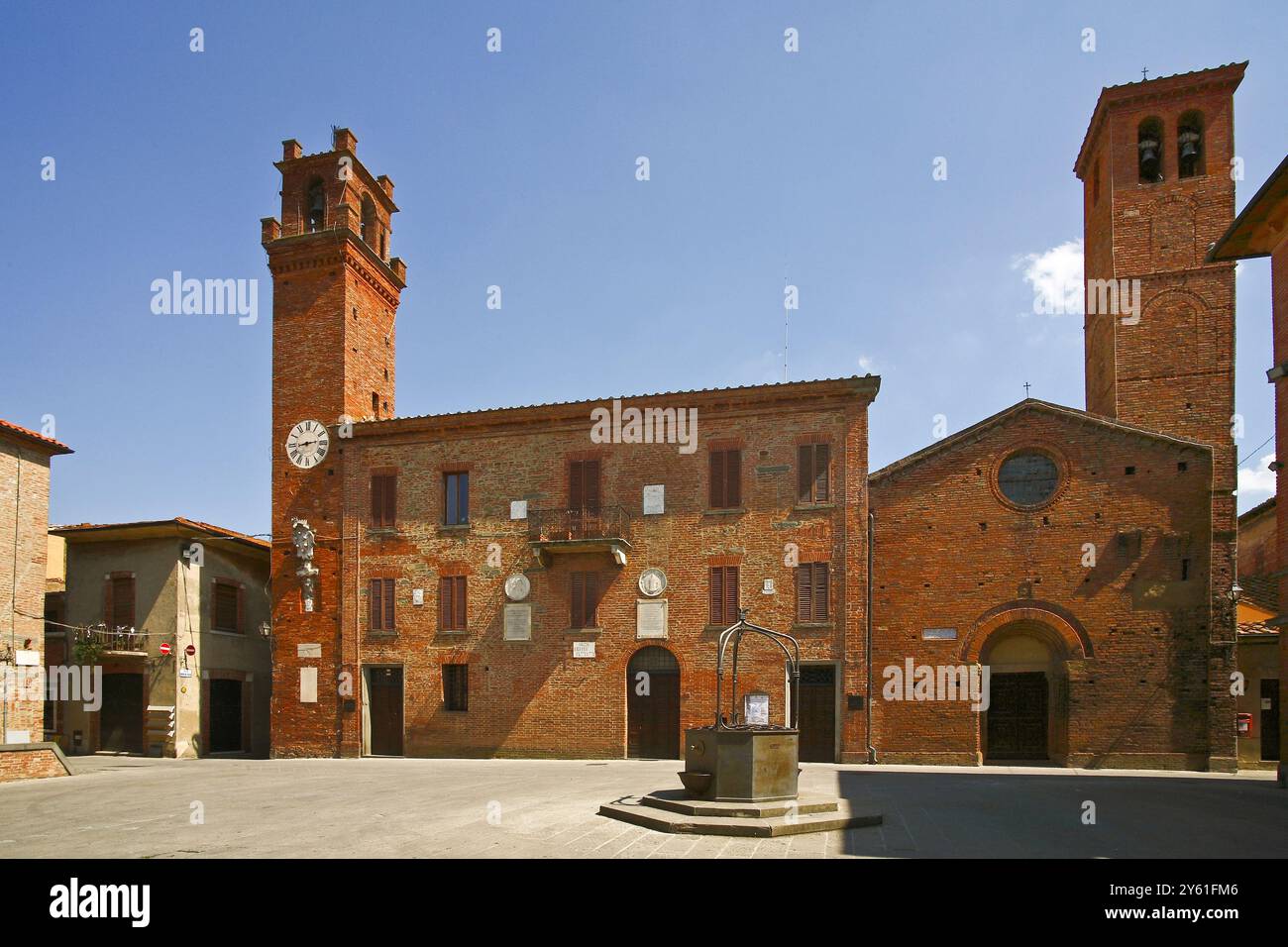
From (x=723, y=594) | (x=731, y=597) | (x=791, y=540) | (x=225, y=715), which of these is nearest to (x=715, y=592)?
(x=723, y=594)

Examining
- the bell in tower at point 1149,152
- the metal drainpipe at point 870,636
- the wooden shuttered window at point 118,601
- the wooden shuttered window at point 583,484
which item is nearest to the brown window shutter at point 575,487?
the wooden shuttered window at point 583,484

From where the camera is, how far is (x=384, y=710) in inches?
1050

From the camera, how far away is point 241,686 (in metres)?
30.4

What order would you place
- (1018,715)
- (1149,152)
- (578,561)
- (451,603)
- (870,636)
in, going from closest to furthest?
(1018,715)
(870,636)
(578,561)
(451,603)
(1149,152)

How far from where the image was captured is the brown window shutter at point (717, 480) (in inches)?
969

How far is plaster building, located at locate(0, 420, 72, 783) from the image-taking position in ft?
71.8

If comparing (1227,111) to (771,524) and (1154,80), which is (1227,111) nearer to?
(1154,80)

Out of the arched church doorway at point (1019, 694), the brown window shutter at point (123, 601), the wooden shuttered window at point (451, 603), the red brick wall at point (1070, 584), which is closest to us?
the red brick wall at point (1070, 584)

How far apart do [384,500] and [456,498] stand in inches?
86.2

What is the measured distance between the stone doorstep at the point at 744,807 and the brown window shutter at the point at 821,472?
11774mm

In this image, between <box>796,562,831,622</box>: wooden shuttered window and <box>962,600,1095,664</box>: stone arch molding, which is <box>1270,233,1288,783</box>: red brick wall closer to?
<box>962,600,1095,664</box>: stone arch molding

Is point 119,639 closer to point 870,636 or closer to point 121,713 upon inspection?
point 121,713

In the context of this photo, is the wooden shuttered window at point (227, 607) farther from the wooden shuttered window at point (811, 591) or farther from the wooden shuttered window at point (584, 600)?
the wooden shuttered window at point (811, 591)

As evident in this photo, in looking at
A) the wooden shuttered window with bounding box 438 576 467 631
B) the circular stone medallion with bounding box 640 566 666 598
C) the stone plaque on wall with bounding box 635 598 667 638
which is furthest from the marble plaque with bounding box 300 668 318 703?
the circular stone medallion with bounding box 640 566 666 598
